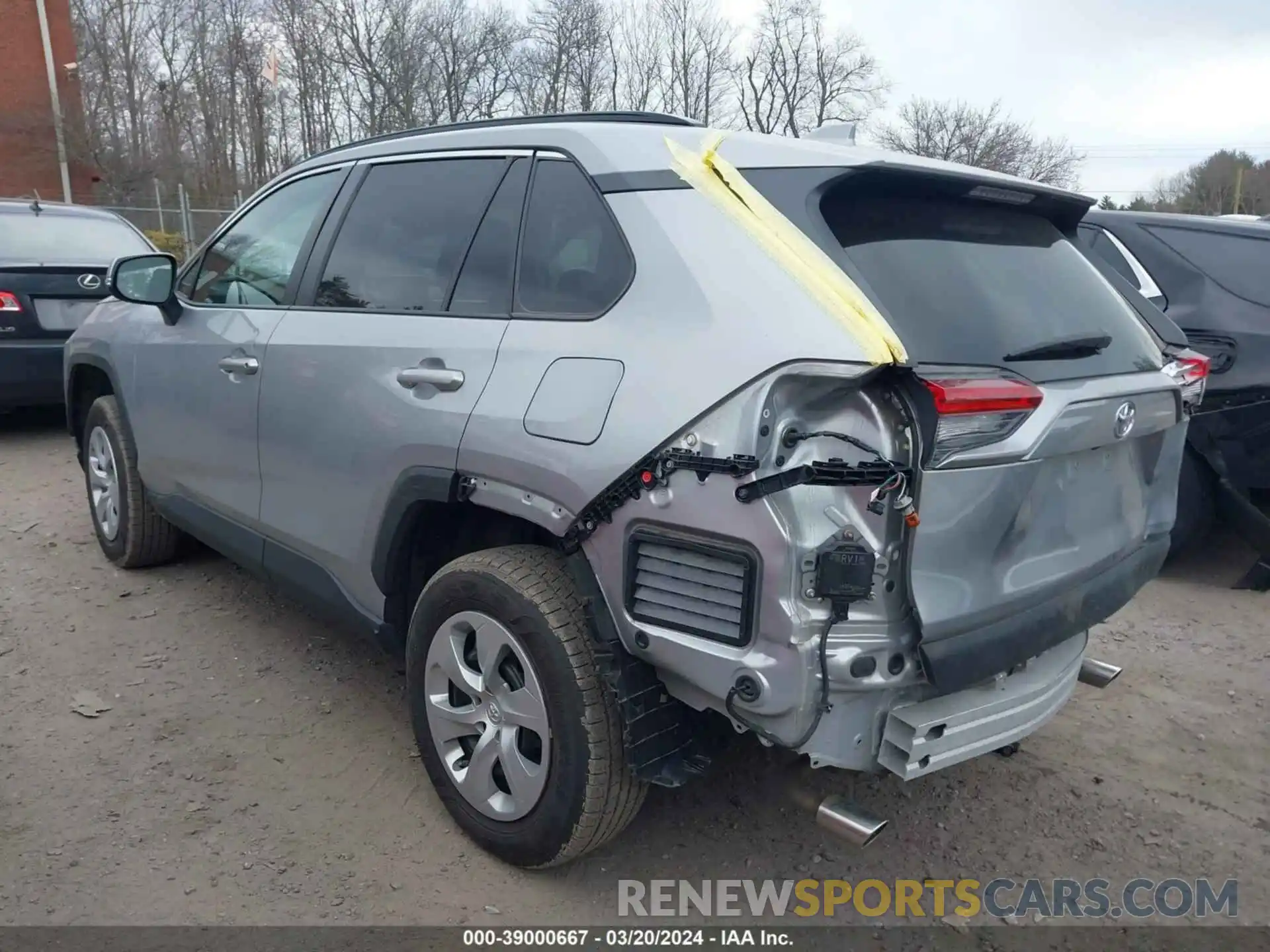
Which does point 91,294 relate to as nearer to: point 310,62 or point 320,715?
point 320,715

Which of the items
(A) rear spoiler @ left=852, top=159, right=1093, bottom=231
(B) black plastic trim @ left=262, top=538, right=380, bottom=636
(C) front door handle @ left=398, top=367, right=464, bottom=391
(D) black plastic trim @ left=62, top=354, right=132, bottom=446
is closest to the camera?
(A) rear spoiler @ left=852, top=159, right=1093, bottom=231

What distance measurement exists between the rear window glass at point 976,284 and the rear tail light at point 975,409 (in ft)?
0.28

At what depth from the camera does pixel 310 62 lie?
1438 inches

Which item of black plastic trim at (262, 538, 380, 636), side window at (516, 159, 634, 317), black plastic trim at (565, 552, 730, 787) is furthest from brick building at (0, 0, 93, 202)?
black plastic trim at (565, 552, 730, 787)

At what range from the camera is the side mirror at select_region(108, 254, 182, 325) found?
392 cm

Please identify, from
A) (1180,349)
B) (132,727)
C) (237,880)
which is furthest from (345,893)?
(1180,349)

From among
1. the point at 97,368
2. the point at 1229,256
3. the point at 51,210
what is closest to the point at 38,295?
the point at 51,210

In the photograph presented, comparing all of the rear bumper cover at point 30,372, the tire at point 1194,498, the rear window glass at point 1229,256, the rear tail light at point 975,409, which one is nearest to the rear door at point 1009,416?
the rear tail light at point 975,409

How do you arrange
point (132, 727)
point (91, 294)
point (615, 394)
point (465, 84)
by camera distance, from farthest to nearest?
point (465, 84)
point (91, 294)
point (132, 727)
point (615, 394)

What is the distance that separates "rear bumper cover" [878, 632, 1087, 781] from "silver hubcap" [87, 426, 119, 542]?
402 cm

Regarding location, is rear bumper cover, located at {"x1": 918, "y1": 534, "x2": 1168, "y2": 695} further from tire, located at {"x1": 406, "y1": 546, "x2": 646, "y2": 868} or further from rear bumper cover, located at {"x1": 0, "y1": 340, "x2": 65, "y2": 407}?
rear bumper cover, located at {"x1": 0, "y1": 340, "x2": 65, "y2": 407}

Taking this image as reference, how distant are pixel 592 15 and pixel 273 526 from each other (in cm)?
3950

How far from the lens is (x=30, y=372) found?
22.4 ft

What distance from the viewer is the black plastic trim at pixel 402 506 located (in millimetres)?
2586
